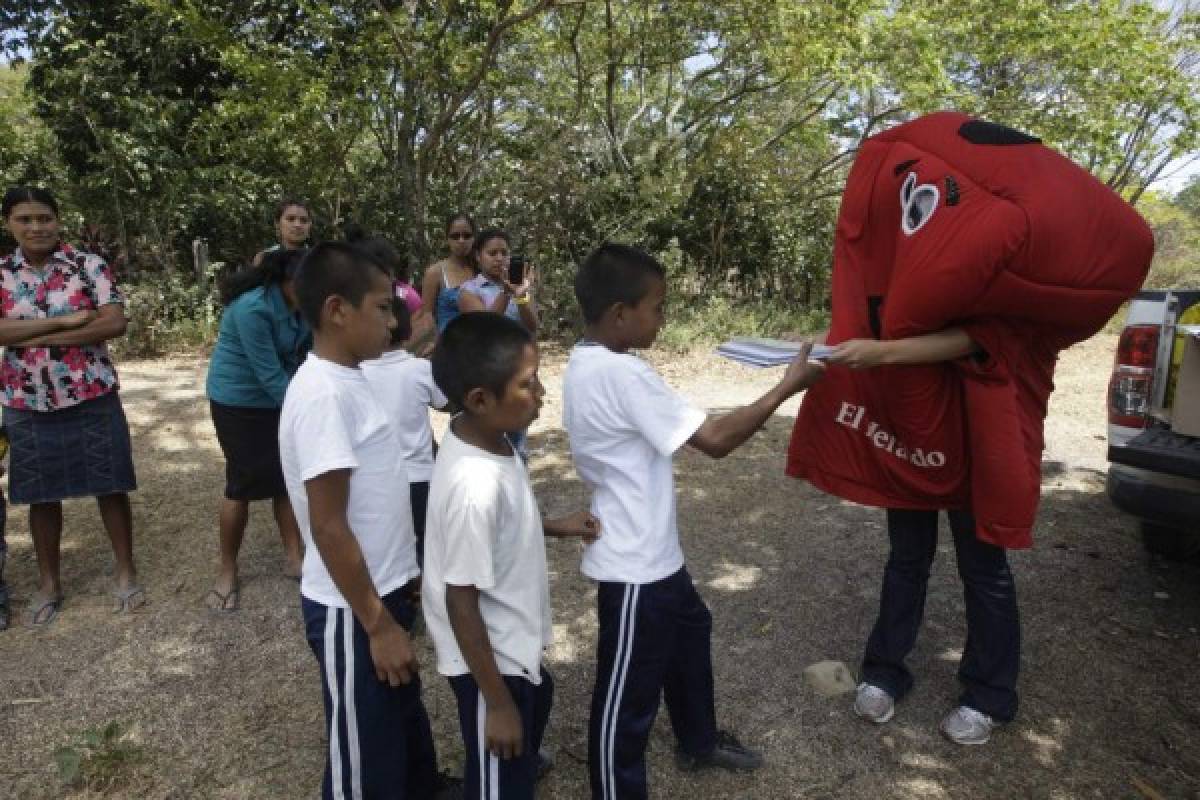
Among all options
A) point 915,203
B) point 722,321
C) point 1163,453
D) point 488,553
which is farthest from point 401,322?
point 722,321

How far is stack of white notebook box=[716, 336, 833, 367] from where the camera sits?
224 centimetres

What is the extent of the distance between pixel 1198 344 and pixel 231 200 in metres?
11.0

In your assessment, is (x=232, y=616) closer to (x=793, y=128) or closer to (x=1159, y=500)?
(x=1159, y=500)

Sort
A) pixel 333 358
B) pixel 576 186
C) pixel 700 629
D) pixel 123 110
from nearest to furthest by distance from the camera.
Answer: pixel 333 358, pixel 700 629, pixel 123 110, pixel 576 186

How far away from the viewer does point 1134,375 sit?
3273 mm

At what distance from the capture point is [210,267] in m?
10.6

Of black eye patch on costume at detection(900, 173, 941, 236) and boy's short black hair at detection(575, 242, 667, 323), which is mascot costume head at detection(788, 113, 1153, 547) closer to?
black eye patch on costume at detection(900, 173, 941, 236)

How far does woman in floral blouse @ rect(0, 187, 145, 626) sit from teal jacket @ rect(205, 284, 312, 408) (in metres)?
0.48

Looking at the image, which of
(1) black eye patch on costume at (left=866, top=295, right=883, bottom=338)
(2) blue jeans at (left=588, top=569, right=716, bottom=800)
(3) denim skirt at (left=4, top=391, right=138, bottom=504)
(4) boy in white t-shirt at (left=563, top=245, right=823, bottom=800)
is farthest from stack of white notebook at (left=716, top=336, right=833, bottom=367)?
(3) denim skirt at (left=4, top=391, right=138, bottom=504)

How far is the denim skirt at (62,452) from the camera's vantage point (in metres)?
3.48

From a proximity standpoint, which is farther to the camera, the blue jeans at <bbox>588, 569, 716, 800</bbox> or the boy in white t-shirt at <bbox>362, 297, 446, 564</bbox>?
the boy in white t-shirt at <bbox>362, 297, 446, 564</bbox>

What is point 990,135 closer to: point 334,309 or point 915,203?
point 915,203

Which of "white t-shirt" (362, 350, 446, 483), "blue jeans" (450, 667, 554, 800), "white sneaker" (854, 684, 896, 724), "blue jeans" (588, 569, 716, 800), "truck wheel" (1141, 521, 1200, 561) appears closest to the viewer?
"blue jeans" (450, 667, 554, 800)

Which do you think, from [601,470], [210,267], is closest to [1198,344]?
[601,470]
